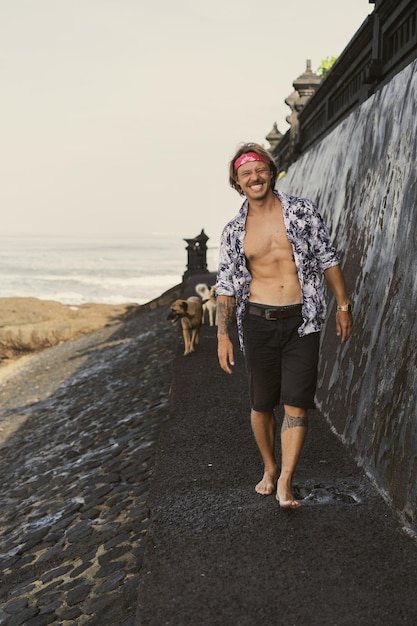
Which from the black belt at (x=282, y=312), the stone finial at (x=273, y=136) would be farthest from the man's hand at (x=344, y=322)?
the stone finial at (x=273, y=136)

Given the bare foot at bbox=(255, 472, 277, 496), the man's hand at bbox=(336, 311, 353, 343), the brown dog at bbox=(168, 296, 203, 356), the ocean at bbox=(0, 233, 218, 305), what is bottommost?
the ocean at bbox=(0, 233, 218, 305)

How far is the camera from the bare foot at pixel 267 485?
441cm

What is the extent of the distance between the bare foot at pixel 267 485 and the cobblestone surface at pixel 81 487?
907 mm

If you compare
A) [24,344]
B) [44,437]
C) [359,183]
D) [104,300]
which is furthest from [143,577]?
[104,300]

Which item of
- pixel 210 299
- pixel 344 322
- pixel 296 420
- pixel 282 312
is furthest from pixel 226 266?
pixel 210 299

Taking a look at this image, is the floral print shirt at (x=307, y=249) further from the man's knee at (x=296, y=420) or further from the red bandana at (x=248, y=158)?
the man's knee at (x=296, y=420)

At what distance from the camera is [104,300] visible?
60.0 meters

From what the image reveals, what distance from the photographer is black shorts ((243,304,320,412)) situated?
159 inches

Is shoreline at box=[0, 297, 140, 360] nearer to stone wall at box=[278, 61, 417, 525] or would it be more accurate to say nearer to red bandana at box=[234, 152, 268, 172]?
stone wall at box=[278, 61, 417, 525]

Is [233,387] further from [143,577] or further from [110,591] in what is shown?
[143,577]

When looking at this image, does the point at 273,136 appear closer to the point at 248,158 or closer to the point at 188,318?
the point at 188,318

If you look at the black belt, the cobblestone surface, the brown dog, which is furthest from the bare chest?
the brown dog

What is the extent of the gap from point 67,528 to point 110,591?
6.47 ft

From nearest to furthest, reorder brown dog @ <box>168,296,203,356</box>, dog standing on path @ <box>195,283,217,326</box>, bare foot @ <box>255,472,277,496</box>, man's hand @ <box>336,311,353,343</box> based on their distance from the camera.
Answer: man's hand @ <box>336,311,353,343</box> < bare foot @ <box>255,472,277,496</box> < brown dog @ <box>168,296,203,356</box> < dog standing on path @ <box>195,283,217,326</box>
